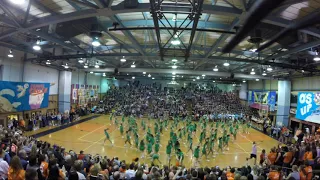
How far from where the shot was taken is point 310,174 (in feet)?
24.9

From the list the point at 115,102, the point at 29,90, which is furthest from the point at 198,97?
the point at 29,90

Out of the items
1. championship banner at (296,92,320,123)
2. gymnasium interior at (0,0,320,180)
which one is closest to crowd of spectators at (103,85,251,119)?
gymnasium interior at (0,0,320,180)

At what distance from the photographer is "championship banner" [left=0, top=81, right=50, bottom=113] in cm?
1752

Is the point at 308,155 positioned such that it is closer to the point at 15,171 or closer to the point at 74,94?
the point at 15,171

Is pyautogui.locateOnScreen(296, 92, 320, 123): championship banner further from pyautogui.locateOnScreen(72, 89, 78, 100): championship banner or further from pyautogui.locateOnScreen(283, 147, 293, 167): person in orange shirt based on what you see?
pyautogui.locateOnScreen(72, 89, 78, 100): championship banner

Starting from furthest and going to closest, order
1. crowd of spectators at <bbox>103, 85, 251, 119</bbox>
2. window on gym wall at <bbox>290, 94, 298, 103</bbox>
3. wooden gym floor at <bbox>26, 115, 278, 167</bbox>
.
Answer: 1. crowd of spectators at <bbox>103, 85, 251, 119</bbox>
2. window on gym wall at <bbox>290, 94, 298, 103</bbox>
3. wooden gym floor at <bbox>26, 115, 278, 167</bbox>

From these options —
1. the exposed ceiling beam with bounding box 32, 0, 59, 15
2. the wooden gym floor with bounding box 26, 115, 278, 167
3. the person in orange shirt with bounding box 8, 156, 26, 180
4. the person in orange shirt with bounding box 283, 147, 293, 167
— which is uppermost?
the exposed ceiling beam with bounding box 32, 0, 59, 15

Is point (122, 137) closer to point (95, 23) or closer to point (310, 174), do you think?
point (95, 23)

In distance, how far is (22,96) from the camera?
19375 millimetres

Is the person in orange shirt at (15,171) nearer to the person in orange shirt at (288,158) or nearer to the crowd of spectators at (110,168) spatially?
the crowd of spectators at (110,168)

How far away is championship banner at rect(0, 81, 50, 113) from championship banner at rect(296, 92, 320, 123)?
83.6 feet

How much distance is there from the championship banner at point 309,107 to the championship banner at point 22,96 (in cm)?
2549

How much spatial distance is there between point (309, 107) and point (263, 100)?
42.6 ft

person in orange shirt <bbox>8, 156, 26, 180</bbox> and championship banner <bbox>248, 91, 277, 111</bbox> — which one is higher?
championship banner <bbox>248, 91, 277, 111</bbox>
